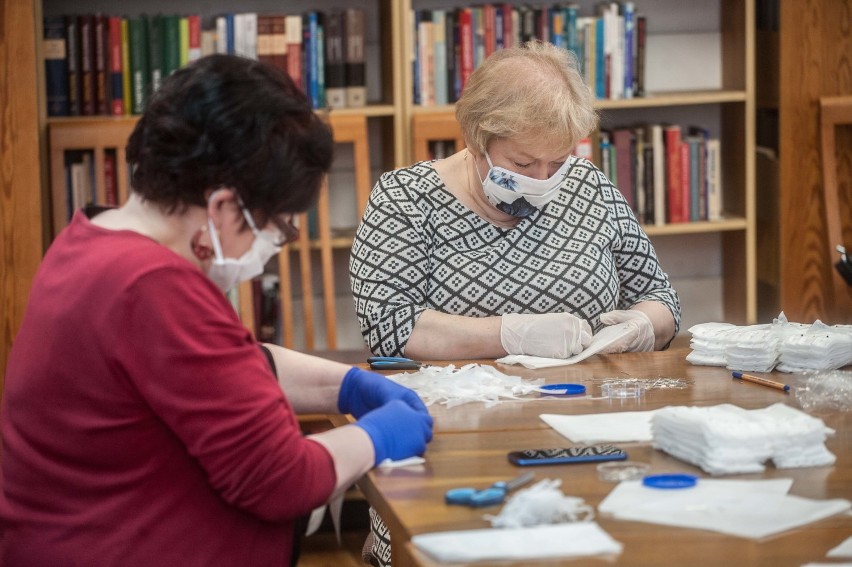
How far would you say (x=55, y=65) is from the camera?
330 centimetres

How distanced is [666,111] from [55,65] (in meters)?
1.90

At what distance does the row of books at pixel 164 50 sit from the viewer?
3.29m

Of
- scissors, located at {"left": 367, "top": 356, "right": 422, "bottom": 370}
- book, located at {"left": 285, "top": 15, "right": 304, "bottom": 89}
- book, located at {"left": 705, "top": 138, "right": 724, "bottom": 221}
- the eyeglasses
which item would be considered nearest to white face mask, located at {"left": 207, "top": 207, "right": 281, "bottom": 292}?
the eyeglasses

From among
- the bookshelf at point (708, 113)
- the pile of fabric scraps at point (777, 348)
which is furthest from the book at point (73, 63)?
the pile of fabric scraps at point (777, 348)

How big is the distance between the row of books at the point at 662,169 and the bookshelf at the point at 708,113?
5 cm

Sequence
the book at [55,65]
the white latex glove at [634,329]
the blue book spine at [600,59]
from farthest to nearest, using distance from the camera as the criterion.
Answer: the blue book spine at [600,59] → the book at [55,65] → the white latex glove at [634,329]

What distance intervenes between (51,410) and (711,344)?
1.11m

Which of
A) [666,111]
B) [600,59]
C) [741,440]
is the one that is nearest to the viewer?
[741,440]

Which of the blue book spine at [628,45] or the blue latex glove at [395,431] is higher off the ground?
the blue book spine at [628,45]

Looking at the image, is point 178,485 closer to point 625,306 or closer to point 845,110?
point 625,306

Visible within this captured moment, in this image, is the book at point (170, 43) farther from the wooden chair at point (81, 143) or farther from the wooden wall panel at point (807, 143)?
the wooden wall panel at point (807, 143)

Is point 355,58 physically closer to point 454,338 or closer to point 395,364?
point 454,338

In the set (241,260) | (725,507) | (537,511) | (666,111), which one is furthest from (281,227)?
(666,111)

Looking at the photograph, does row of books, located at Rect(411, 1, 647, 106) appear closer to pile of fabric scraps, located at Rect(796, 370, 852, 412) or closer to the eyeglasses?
pile of fabric scraps, located at Rect(796, 370, 852, 412)
